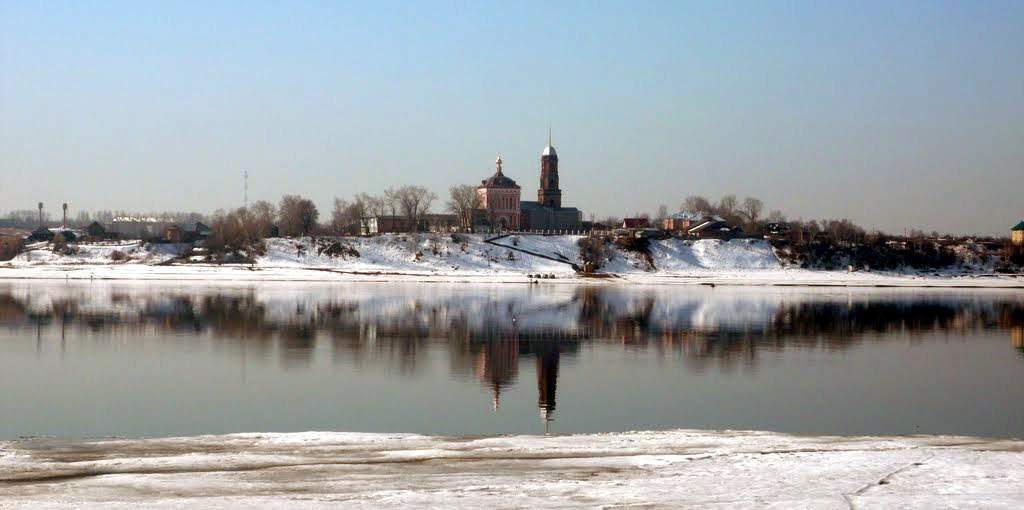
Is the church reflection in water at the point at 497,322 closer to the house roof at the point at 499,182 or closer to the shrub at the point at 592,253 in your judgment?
the shrub at the point at 592,253

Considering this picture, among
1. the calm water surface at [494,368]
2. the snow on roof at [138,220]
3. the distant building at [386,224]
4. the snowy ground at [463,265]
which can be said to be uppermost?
the snow on roof at [138,220]

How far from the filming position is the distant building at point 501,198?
119438 millimetres

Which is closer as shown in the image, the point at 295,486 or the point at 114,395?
the point at 295,486

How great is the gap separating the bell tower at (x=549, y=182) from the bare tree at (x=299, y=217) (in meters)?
29.8

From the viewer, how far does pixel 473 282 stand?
232 feet

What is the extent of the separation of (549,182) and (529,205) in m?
4.42

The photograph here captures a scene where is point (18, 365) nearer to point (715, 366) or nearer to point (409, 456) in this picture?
point (409, 456)

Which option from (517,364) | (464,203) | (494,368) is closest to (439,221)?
(464,203)

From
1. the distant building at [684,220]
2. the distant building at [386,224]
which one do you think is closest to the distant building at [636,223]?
the distant building at [684,220]

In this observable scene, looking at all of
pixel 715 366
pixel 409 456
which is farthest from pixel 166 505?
pixel 715 366

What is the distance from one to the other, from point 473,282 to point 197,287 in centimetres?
1837

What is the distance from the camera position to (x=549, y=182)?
128m

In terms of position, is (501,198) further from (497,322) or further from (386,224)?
(497,322)

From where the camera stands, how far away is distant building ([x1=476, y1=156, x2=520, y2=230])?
119 metres
